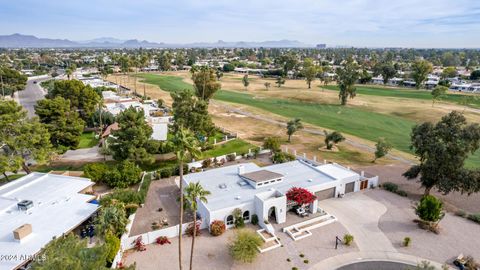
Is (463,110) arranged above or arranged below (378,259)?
above

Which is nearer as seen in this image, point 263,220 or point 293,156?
point 263,220

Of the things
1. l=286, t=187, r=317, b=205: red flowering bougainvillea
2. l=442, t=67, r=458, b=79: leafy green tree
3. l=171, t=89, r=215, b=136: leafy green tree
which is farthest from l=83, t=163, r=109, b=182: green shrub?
l=442, t=67, r=458, b=79: leafy green tree

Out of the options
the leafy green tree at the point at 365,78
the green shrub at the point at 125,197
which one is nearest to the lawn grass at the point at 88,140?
the green shrub at the point at 125,197

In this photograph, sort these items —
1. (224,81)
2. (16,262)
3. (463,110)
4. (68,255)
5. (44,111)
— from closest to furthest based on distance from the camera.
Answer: (68,255) < (16,262) < (44,111) < (463,110) < (224,81)

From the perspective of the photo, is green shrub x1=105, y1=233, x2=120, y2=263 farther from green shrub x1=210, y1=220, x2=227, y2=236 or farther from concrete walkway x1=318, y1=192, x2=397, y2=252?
concrete walkway x1=318, y1=192, x2=397, y2=252

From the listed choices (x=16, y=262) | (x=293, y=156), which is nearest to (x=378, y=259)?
(x=293, y=156)

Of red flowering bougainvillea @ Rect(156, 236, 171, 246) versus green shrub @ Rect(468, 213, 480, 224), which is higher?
green shrub @ Rect(468, 213, 480, 224)

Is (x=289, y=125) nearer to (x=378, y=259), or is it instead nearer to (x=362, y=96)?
(x=378, y=259)
